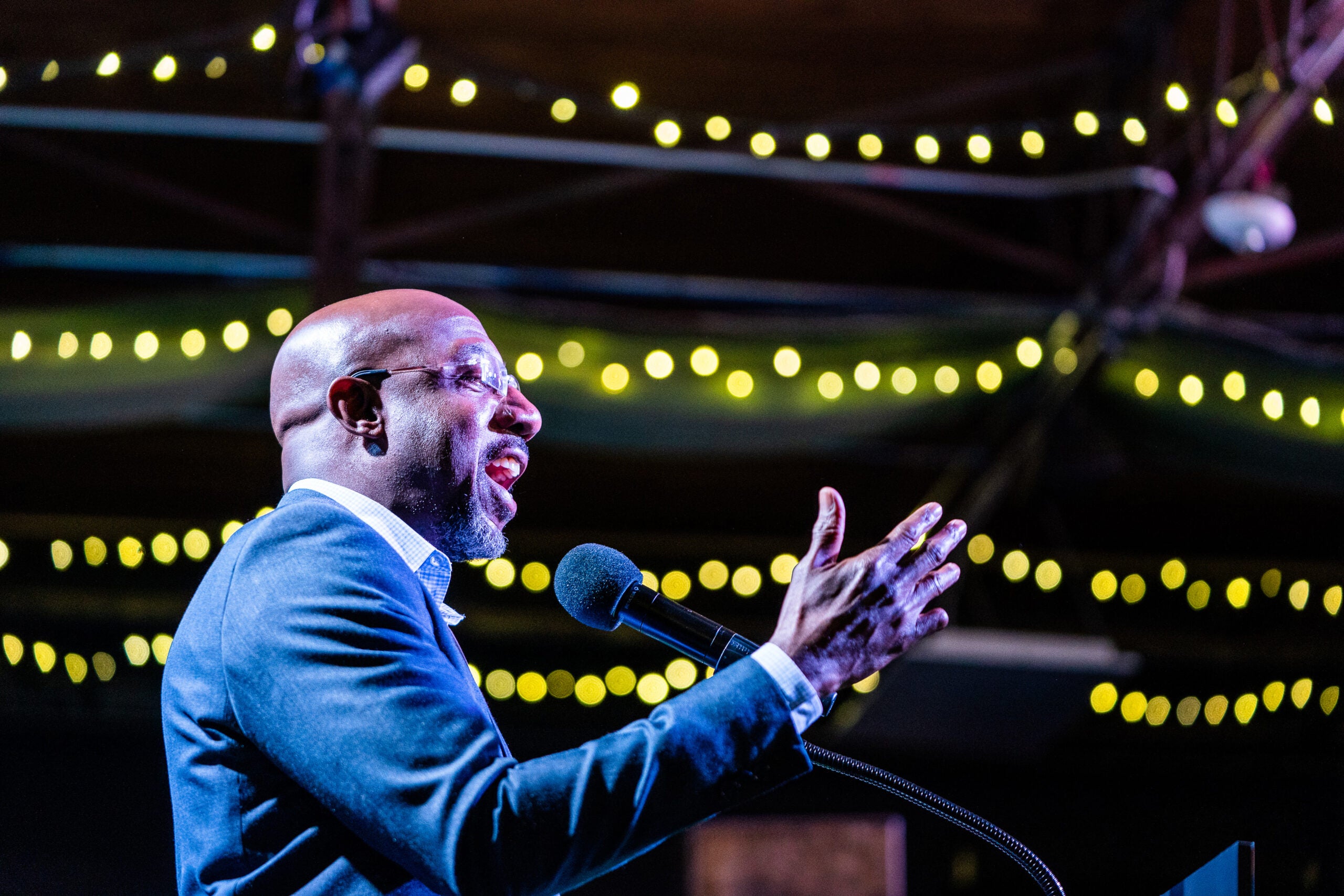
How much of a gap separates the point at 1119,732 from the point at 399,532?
563cm

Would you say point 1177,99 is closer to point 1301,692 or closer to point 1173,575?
point 1173,575

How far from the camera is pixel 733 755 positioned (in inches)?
46.9

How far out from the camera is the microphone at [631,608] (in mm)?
1372

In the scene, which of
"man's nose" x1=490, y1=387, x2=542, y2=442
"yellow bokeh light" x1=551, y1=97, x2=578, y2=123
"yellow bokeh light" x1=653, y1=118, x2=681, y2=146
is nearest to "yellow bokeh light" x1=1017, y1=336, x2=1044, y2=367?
"yellow bokeh light" x1=653, y1=118, x2=681, y2=146

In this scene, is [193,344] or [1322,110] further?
[1322,110]

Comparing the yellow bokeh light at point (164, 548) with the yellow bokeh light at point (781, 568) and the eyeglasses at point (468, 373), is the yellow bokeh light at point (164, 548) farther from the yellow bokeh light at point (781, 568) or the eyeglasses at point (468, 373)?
the eyeglasses at point (468, 373)

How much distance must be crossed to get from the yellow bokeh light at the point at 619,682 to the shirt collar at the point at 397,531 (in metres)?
4.75

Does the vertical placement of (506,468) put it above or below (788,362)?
below

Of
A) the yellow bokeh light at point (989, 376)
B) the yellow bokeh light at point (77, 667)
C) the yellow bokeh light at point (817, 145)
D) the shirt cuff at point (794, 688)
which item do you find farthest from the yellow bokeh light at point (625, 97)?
the shirt cuff at point (794, 688)

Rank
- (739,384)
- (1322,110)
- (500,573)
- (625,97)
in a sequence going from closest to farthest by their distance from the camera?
(1322,110) < (739,384) < (625,97) < (500,573)

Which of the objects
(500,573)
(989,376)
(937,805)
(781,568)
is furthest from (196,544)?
(937,805)

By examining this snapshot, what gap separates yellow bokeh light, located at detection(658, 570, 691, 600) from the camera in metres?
6.31

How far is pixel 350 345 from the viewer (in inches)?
61.6

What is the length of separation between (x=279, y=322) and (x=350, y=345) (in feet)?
10.6
